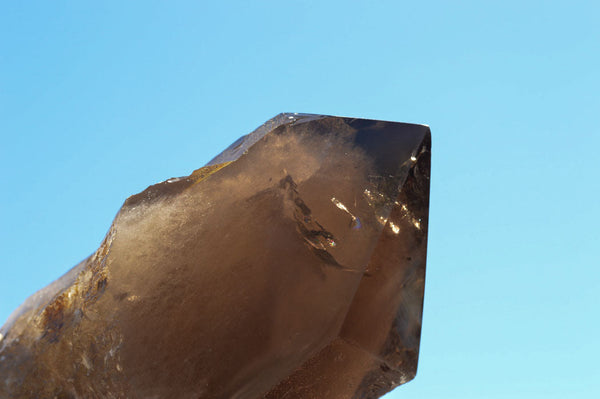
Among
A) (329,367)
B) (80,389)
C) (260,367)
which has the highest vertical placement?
(80,389)

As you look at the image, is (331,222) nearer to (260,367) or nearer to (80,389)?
(260,367)

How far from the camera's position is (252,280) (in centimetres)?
187

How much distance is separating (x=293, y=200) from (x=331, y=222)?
0.49 feet

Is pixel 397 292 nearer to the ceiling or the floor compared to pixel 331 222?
nearer to the floor

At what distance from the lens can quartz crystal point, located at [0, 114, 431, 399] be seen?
1.84 metres

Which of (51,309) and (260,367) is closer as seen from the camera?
(260,367)

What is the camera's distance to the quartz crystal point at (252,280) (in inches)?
72.6

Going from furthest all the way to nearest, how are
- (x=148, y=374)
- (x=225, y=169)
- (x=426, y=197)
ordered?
(x=426, y=197) < (x=225, y=169) < (x=148, y=374)

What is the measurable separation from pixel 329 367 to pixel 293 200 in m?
0.61

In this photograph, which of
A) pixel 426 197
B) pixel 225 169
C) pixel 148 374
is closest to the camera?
pixel 148 374

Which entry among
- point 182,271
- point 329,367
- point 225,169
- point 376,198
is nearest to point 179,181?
point 225,169

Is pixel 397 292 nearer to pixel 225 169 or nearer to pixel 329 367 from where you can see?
pixel 329 367

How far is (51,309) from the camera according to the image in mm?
2066

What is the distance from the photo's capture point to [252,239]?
1903 mm
